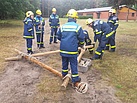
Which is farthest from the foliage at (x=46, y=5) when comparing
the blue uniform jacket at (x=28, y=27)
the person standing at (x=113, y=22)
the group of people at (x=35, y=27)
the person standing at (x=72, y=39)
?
the person standing at (x=72, y=39)

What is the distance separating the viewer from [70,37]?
4.50m

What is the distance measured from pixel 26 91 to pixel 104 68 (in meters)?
2.99

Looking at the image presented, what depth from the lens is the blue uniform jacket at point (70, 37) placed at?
14.8ft

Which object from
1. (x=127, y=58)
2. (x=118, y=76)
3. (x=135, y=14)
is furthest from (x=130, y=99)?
(x=135, y=14)

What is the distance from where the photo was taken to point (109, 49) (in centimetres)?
926

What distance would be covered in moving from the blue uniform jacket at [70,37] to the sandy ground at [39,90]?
101 centimetres

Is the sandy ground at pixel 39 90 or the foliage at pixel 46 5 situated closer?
the sandy ground at pixel 39 90

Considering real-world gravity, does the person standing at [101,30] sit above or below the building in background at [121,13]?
below

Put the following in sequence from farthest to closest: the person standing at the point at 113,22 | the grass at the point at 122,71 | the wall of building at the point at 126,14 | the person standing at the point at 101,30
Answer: the wall of building at the point at 126,14 < the person standing at the point at 113,22 < the person standing at the point at 101,30 < the grass at the point at 122,71

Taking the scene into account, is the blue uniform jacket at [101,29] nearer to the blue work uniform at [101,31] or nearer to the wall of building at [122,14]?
the blue work uniform at [101,31]

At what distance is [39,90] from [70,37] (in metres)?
1.54

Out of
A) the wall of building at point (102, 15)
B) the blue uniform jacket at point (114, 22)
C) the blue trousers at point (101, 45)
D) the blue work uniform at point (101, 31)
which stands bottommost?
the blue trousers at point (101, 45)

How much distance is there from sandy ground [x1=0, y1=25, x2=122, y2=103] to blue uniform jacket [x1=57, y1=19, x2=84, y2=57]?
1006 millimetres

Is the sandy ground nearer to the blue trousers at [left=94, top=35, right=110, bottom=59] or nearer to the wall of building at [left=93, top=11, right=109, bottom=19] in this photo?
the blue trousers at [left=94, top=35, right=110, bottom=59]
